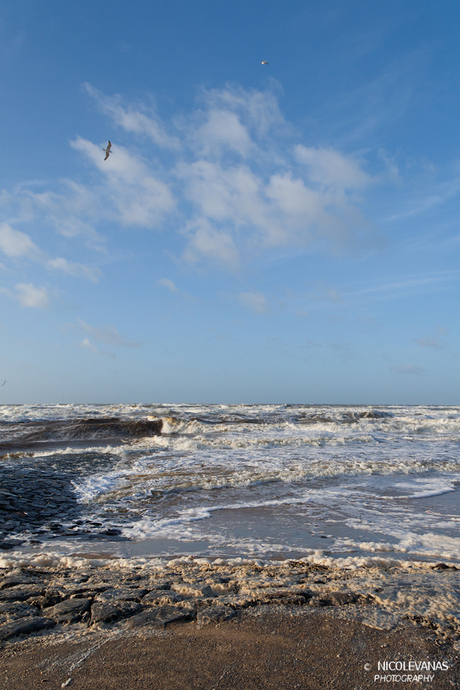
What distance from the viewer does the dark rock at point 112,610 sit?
9.74 ft

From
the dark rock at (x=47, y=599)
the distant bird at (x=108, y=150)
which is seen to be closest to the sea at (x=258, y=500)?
the dark rock at (x=47, y=599)

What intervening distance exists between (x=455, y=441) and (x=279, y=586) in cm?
1854

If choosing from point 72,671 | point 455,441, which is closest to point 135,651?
point 72,671

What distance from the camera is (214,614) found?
300 cm

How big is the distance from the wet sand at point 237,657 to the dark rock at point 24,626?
0.50ft

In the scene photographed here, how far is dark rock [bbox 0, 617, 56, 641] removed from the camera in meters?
2.76

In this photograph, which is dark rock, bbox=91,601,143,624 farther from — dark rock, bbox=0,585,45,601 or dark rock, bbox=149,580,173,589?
dark rock, bbox=0,585,45,601

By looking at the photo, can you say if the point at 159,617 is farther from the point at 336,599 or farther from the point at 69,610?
the point at 336,599

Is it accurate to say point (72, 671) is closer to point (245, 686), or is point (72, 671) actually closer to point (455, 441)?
point (245, 686)

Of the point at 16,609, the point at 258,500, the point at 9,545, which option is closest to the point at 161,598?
the point at 16,609

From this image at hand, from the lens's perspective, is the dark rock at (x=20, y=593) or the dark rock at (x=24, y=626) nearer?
the dark rock at (x=24, y=626)

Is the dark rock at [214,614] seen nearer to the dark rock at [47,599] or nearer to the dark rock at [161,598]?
the dark rock at [161,598]

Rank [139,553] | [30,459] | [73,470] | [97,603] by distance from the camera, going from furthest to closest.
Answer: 1. [30,459]
2. [73,470]
3. [139,553]
4. [97,603]

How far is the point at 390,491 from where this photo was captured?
8781 millimetres
